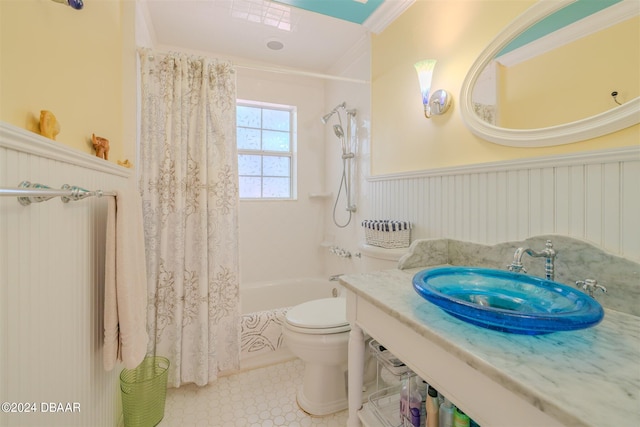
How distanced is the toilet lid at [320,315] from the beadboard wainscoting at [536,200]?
2.11 ft

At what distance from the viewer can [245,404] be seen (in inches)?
59.3

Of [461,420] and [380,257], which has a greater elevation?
[380,257]

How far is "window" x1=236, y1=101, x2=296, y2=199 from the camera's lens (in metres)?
2.74

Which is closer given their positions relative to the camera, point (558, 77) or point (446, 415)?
point (446, 415)

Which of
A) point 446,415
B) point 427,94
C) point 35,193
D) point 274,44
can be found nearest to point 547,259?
point 446,415

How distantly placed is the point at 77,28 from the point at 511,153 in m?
1.74

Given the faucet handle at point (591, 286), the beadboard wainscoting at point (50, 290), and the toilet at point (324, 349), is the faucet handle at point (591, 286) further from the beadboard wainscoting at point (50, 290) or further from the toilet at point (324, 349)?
the beadboard wainscoting at point (50, 290)

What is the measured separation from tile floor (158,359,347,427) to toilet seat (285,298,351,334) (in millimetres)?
470

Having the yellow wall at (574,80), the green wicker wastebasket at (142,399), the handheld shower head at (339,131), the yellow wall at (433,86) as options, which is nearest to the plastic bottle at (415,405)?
the yellow wall at (433,86)

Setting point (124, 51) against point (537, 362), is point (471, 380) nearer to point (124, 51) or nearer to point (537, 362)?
point (537, 362)

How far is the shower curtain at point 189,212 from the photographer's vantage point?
1584 mm

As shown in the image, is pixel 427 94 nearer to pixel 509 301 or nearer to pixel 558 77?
pixel 558 77

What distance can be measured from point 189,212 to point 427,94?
5.15 feet

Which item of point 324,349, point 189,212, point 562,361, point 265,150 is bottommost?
point 324,349
